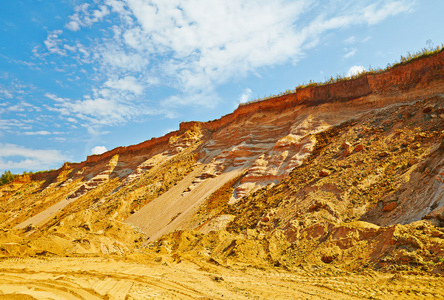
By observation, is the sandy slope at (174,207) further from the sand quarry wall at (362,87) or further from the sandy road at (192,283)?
the sand quarry wall at (362,87)

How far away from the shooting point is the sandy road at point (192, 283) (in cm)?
591

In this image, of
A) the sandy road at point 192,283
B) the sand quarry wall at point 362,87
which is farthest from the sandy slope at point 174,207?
A: the sand quarry wall at point 362,87

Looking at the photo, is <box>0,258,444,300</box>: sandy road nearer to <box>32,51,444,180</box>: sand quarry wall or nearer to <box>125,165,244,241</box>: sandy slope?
<box>125,165,244,241</box>: sandy slope

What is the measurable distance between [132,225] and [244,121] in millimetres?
14097

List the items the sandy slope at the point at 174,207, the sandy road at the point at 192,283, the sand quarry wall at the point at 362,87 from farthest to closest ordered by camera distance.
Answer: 1. the sand quarry wall at the point at 362,87
2. the sandy slope at the point at 174,207
3. the sandy road at the point at 192,283

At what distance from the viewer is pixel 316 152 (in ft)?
56.9

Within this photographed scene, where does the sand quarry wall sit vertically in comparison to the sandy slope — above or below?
above

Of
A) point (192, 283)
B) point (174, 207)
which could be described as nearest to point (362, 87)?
point (174, 207)

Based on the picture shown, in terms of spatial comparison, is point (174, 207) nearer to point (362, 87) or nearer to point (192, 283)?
point (192, 283)

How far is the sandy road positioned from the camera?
591 cm

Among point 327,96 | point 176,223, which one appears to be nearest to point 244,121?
point 327,96

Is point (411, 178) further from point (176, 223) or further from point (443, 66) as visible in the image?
point (176, 223)

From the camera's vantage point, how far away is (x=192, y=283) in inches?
292

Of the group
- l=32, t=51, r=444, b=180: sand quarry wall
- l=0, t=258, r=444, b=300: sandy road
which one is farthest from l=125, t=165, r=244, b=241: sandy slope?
l=32, t=51, r=444, b=180: sand quarry wall
